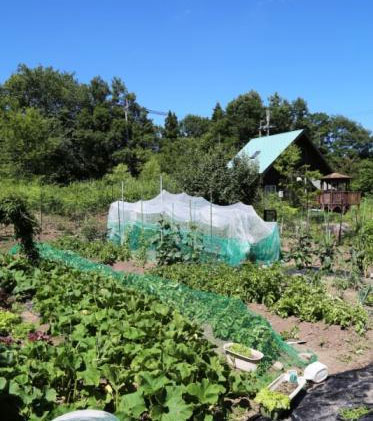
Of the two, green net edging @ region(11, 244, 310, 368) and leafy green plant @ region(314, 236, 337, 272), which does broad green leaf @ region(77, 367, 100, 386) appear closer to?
green net edging @ region(11, 244, 310, 368)

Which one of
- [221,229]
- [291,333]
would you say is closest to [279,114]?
[221,229]

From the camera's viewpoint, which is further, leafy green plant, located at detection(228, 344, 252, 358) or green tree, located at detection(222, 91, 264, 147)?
green tree, located at detection(222, 91, 264, 147)

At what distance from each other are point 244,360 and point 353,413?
3.75ft

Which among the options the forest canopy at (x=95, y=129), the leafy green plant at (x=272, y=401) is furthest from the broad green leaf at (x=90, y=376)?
the forest canopy at (x=95, y=129)

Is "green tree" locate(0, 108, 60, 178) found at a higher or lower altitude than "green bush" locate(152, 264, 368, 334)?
higher

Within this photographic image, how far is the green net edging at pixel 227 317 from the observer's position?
16.0 ft

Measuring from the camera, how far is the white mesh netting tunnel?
963cm

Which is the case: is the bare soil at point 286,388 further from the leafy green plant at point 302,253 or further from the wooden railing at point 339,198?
the wooden railing at point 339,198

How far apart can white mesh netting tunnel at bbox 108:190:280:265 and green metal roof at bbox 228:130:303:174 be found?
1097cm

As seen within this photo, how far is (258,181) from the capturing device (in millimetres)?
19188

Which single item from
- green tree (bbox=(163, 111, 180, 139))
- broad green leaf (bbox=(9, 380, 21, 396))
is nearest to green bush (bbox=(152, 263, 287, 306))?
broad green leaf (bbox=(9, 380, 21, 396))

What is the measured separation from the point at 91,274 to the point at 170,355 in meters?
3.45

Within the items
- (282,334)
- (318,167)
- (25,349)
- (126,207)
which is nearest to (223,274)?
(282,334)

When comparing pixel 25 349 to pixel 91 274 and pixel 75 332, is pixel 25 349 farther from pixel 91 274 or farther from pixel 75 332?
pixel 91 274
